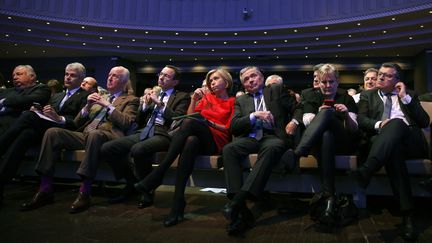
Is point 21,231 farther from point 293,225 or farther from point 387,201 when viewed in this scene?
point 387,201

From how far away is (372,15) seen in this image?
9.29 metres

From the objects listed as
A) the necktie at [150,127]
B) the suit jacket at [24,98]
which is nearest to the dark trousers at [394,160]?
the necktie at [150,127]

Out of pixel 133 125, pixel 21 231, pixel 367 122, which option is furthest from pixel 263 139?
pixel 21 231

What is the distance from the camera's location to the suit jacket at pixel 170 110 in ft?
8.31

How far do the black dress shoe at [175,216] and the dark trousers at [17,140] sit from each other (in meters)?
1.30

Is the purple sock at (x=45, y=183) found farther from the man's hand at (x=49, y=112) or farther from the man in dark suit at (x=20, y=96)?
the man in dark suit at (x=20, y=96)

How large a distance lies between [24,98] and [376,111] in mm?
2873

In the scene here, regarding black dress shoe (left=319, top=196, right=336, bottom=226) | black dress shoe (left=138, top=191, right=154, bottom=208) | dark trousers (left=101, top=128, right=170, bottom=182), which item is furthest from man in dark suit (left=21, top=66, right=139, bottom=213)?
black dress shoe (left=319, top=196, right=336, bottom=226)

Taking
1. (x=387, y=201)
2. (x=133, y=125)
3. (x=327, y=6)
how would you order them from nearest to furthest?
1. (x=387, y=201)
2. (x=133, y=125)
3. (x=327, y=6)

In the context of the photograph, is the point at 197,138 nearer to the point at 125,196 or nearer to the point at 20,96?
the point at 125,196

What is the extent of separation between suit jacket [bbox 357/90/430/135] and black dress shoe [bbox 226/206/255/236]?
1.06m

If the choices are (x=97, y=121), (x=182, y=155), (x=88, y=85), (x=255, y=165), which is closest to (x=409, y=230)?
(x=255, y=165)

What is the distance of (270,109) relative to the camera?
7.61 feet

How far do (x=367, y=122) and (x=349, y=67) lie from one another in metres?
11.6
